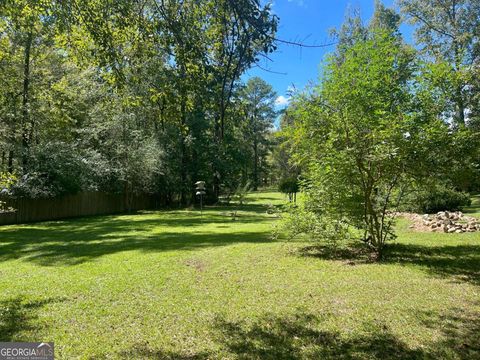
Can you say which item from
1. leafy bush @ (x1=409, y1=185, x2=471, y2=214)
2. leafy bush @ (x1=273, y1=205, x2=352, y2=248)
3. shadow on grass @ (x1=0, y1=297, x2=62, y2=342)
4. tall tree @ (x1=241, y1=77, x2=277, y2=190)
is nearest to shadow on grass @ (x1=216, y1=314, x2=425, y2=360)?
shadow on grass @ (x1=0, y1=297, x2=62, y2=342)

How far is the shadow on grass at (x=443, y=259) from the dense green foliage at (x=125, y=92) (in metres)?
4.06

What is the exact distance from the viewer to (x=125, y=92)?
573 cm

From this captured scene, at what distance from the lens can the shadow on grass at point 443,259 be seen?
6.06 meters

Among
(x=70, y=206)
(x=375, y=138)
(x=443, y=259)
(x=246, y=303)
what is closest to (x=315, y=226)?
(x=375, y=138)

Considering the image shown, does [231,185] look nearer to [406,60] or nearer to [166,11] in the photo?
[406,60]

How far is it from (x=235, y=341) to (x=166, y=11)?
146 inches

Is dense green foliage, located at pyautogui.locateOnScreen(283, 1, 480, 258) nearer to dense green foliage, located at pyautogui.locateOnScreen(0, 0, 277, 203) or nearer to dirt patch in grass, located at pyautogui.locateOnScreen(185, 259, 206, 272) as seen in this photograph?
dense green foliage, located at pyautogui.locateOnScreen(0, 0, 277, 203)

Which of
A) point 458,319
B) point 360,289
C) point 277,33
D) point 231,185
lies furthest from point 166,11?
point 231,185

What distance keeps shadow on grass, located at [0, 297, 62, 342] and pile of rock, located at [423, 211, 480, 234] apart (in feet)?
32.6

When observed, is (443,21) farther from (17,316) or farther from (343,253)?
(17,316)

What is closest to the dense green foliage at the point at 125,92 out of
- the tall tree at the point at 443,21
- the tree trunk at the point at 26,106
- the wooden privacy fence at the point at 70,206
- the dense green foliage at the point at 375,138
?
the tree trunk at the point at 26,106

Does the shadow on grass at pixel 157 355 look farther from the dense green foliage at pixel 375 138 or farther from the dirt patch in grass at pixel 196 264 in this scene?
the dense green foliage at pixel 375 138

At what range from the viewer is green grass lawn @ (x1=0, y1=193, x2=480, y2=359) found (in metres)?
3.52

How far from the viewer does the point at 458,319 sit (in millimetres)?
4105
